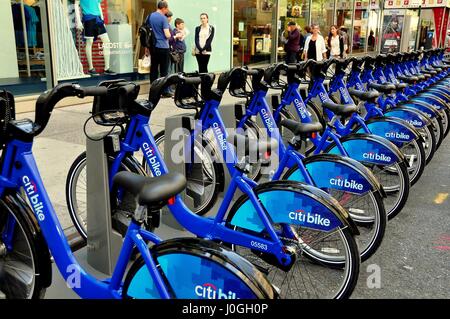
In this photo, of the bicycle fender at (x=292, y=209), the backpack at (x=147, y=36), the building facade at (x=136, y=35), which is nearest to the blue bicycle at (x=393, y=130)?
the bicycle fender at (x=292, y=209)

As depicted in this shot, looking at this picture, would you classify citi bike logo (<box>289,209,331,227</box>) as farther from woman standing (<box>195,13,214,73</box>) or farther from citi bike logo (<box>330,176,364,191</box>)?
woman standing (<box>195,13,214,73</box>)

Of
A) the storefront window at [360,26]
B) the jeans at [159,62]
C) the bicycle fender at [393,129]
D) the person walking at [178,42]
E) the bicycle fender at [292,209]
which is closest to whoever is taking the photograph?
the bicycle fender at [292,209]

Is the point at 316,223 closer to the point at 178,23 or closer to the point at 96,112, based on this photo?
the point at 96,112

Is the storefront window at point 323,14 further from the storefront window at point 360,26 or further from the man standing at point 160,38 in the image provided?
the man standing at point 160,38

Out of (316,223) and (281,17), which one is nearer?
(316,223)

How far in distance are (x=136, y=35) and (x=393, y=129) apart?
694cm

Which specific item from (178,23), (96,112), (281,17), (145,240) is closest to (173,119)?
(96,112)

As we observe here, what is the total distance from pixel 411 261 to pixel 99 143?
2459 millimetres

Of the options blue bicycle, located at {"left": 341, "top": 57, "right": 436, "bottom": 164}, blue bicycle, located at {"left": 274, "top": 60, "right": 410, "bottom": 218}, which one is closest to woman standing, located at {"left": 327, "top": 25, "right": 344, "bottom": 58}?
blue bicycle, located at {"left": 341, "top": 57, "right": 436, "bottom": 164}

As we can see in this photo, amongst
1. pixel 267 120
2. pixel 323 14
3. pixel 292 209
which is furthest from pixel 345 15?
pixel 292 209

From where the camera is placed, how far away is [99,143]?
9.49 feet

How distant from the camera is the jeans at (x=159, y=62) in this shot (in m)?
9.01

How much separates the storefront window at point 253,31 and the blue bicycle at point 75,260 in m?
10.6

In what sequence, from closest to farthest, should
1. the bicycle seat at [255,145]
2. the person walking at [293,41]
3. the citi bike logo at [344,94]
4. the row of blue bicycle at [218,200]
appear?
the row of blue bicycle at [218,200], the bicycle seat at [255,145], the citi bike logo at [344,94], the person walking at [293,41]
